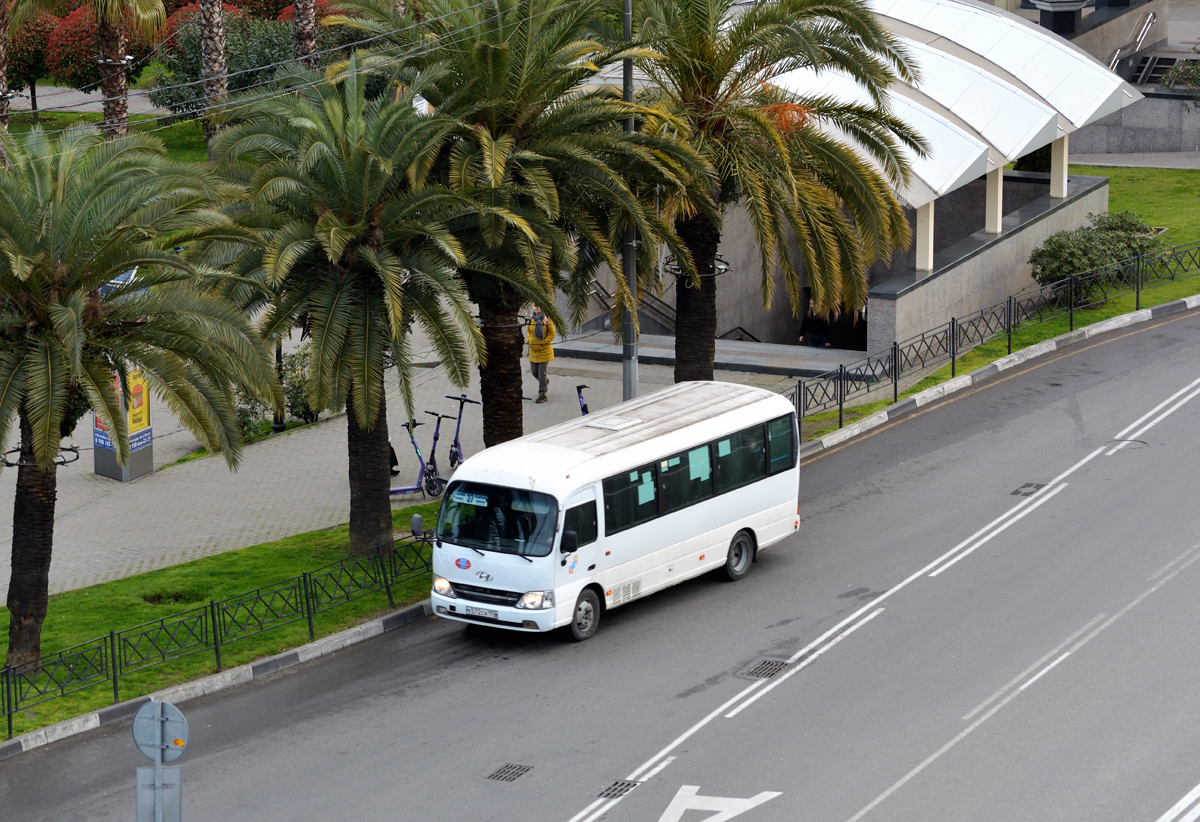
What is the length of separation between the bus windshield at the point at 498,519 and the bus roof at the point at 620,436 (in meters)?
0.15

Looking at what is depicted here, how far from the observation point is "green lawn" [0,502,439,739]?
54.7 feet

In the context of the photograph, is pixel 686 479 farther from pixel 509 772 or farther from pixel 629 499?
pixel 509 772

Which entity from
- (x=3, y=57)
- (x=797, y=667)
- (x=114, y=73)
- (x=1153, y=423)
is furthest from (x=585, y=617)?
(x=114, y=73)

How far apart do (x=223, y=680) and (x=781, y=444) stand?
7685mm

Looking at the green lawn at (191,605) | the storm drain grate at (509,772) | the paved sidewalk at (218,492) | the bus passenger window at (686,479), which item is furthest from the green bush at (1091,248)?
the storm drain grate at (509,772)

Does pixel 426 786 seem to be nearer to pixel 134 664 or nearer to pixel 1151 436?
pixel 134 664

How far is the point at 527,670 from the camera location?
17078mm

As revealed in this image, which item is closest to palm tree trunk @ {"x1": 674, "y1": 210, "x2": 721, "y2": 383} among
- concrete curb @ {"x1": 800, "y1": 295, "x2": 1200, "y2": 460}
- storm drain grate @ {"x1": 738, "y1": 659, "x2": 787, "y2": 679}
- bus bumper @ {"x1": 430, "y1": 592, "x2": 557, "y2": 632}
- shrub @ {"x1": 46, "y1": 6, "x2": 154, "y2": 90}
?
concrete curb @ {"x1": 800, "y1": 295, "x2": 1200, "y2": 460}

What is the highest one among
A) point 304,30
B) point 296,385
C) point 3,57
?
point 304,30

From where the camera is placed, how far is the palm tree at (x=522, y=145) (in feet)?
63.7

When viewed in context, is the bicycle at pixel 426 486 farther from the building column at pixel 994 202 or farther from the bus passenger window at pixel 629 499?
the building column at pixel 994 202

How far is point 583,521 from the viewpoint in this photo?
1764 centimetres

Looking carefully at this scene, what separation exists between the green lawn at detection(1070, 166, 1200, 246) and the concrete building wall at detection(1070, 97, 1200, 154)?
10.1 feet

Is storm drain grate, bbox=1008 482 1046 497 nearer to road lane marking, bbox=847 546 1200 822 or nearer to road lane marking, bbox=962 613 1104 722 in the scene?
road lane marking, bbox=847 546 1200 822
